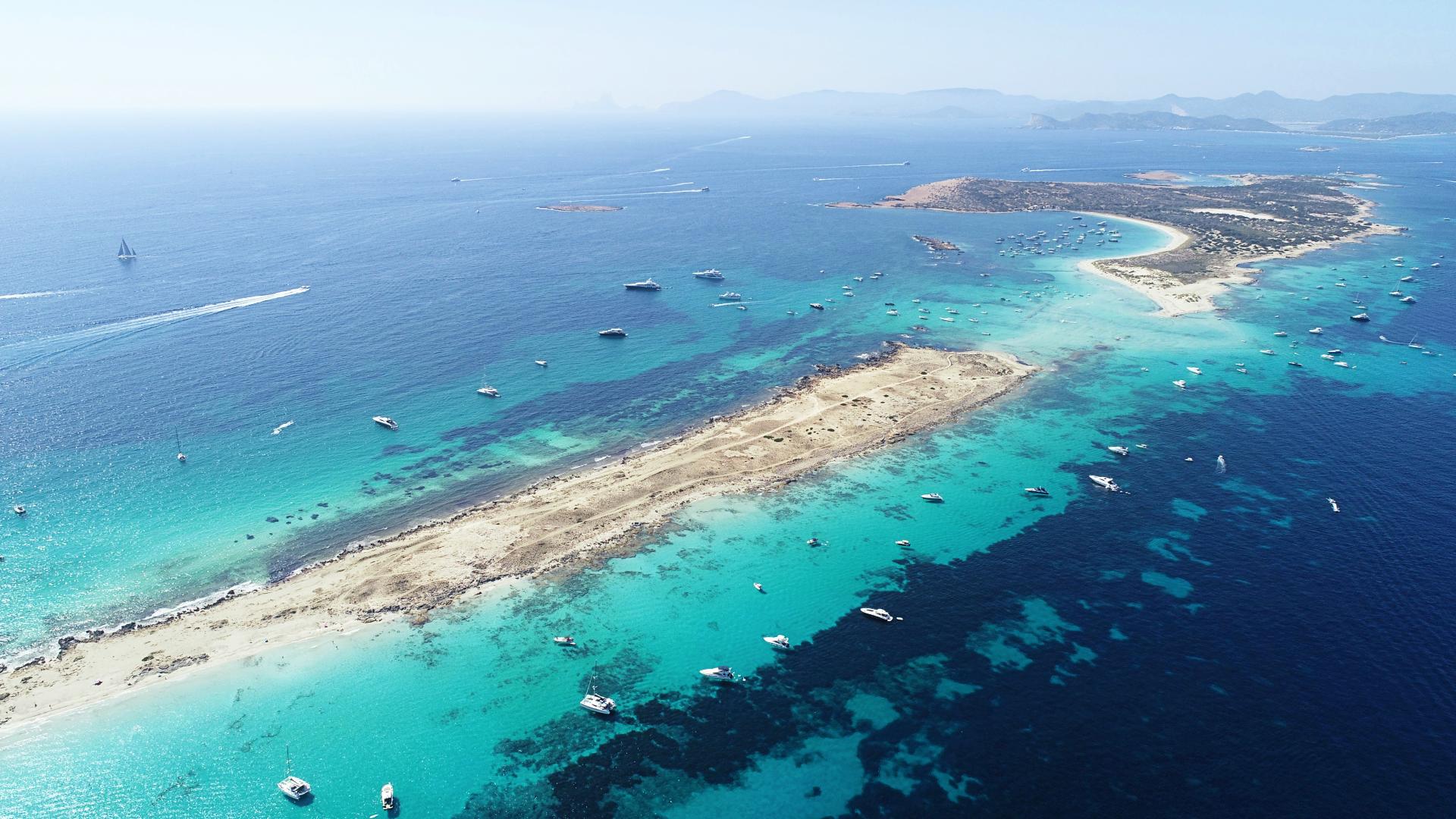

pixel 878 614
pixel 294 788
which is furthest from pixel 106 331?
pixel 878 614

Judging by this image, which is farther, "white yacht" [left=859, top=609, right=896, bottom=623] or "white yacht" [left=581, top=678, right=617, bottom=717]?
"white yacht" [left=859, top=609, right=896, bottom=623]

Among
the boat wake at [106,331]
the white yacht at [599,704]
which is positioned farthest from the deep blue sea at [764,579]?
the white yacht at [599,704]

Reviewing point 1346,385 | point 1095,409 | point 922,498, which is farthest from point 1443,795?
point 1346,385

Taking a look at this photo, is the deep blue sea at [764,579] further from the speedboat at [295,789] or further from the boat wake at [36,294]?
the boat wake at [36,294]

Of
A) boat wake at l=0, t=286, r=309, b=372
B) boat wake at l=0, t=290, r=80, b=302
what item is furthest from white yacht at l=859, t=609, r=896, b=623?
boat wake at l=0, t=290, r=80, b=302

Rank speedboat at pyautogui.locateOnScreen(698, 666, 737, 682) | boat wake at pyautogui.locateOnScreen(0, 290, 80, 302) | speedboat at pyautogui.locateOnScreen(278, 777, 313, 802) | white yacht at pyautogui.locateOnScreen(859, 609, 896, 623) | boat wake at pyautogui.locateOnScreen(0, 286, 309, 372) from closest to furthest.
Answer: speedboat at pyautogui.locateOnScreen(278, 777, 313, 802)
speedboat at pyautogui.locateOnScreen(698, 666, 737, 682)
white yacht at pyautogui.locateOnScreen(859, 609, 896, 623)
boat wake at pyautogui.locateOnScreen(0, 286, 309, 372)
boat wake at pyautogui.locateOnScreen(0, 290, 80, 302)

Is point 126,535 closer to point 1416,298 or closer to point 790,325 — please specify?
point 790,325

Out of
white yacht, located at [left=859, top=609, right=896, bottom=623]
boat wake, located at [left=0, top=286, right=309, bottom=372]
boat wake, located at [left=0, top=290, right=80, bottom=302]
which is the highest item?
boat wake, located at [left=0, top=290, right=80, bottom=302]

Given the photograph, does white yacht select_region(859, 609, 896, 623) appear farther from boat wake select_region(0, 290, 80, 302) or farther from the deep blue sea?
boat wake select_region(0, 290, 80, 302)
